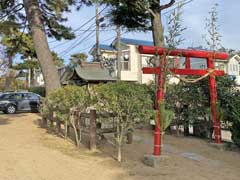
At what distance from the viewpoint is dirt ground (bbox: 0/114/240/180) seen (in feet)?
19.6

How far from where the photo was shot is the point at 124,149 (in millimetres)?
8344

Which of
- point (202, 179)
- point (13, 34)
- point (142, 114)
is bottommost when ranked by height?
point (202, 179)

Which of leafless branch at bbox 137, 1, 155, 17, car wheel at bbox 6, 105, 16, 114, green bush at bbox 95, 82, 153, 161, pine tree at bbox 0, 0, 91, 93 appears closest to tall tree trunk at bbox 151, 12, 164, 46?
leafless branch at bbox 137, 1, 155, 17

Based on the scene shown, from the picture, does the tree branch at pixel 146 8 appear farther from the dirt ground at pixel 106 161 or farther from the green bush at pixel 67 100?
the dirt ground at pixel 106 161

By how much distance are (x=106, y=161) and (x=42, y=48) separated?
24.6ft

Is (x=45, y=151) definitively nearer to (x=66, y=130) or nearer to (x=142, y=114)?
(x=66, y=130)

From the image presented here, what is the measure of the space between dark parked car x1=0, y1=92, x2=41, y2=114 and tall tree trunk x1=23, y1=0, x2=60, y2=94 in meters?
9.23

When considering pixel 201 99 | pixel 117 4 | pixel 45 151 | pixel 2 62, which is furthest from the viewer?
pixel 2 62

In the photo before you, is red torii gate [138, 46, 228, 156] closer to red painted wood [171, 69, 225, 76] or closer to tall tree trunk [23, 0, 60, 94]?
red painted wood [171, 69, 225, 76]

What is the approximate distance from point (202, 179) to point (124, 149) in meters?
2.84

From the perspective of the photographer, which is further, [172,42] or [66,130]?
[66,130]

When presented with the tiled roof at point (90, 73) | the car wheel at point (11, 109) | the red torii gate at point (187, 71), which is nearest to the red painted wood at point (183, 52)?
the red torii gate at point (187, 71)

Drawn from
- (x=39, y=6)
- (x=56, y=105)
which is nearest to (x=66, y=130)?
(x=56, y=105)

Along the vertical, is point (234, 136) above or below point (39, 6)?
below
